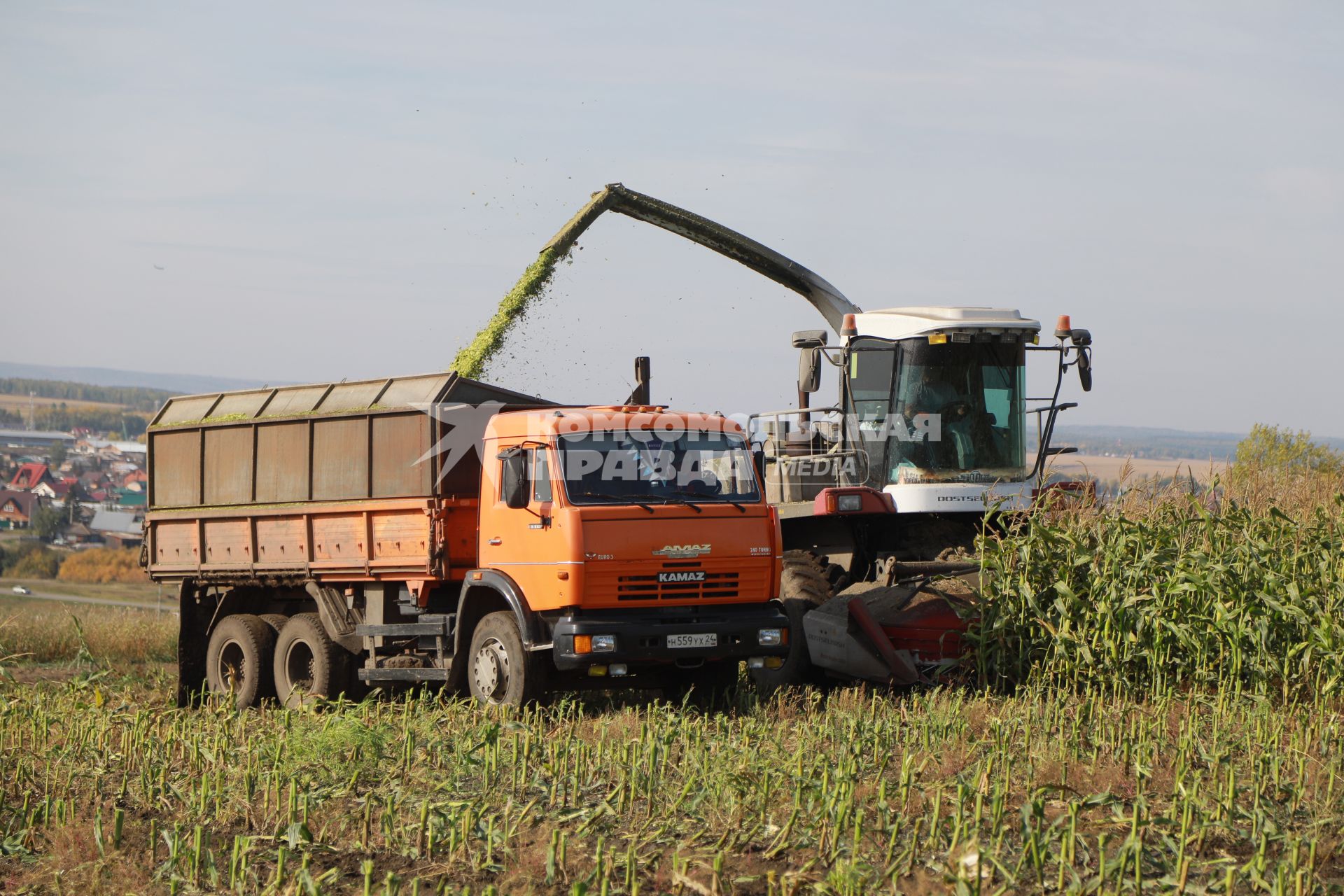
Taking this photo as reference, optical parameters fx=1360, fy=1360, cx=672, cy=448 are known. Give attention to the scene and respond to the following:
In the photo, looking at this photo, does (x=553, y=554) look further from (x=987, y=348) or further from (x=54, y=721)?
(x=987, y=348)

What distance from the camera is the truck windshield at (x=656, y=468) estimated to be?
423 inches

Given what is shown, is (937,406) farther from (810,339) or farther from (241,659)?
(241,659)

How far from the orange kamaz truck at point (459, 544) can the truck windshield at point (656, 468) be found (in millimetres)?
15

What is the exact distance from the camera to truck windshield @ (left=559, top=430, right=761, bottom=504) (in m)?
10.8

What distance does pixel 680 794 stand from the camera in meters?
6.93

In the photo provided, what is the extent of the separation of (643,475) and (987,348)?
15.1 ft

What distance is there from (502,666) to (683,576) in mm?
1652

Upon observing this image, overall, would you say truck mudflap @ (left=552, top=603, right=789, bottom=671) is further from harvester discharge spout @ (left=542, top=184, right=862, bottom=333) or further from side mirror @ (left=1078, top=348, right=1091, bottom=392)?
harvester discharge spout @ (left=542, top=184, right=862, bottom=333)

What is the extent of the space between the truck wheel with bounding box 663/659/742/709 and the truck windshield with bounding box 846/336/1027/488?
3.15m

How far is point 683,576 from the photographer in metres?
10.7

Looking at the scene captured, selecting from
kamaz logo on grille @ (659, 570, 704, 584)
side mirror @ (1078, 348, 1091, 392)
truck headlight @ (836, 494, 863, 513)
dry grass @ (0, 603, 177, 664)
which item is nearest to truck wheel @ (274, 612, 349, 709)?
kamaz logo on grille @ (659, 570, 704, 584)

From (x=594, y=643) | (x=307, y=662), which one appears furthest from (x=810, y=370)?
(x=307, y=662)

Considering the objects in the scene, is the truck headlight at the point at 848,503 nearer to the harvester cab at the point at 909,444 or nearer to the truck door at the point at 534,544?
the harvester cab at the point at 909,444

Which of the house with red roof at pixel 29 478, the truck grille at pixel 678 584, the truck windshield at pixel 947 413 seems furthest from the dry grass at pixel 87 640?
the house with red roof at pixel 29 478
